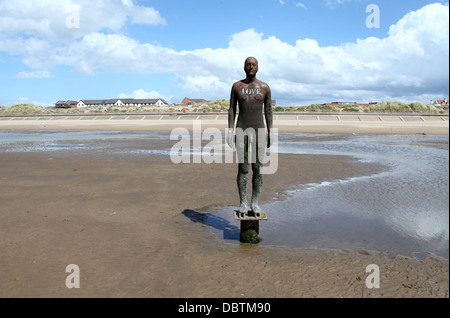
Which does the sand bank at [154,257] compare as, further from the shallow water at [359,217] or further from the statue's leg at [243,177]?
the statue's leg at [243,177]

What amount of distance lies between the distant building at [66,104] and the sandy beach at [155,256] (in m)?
153

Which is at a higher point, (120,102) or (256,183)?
(120,102)

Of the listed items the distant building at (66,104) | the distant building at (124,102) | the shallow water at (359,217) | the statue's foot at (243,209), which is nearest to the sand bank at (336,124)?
the shallow water at (359,217)

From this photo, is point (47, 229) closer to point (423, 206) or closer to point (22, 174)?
point (22, 174)

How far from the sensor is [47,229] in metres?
5.60

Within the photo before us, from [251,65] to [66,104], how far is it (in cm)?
16271

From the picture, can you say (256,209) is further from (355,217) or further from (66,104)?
(66,104)

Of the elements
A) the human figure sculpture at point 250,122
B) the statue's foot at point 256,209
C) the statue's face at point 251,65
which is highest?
the statue's face at point 251,65

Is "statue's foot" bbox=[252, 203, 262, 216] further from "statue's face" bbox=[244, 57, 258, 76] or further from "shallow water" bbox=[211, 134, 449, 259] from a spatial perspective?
"statue's face" bbox=[244, 57, 258, 76]

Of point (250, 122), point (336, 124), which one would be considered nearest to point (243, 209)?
point (250, 122)

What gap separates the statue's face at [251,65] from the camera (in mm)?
5094

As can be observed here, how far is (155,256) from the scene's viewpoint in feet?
15.0
